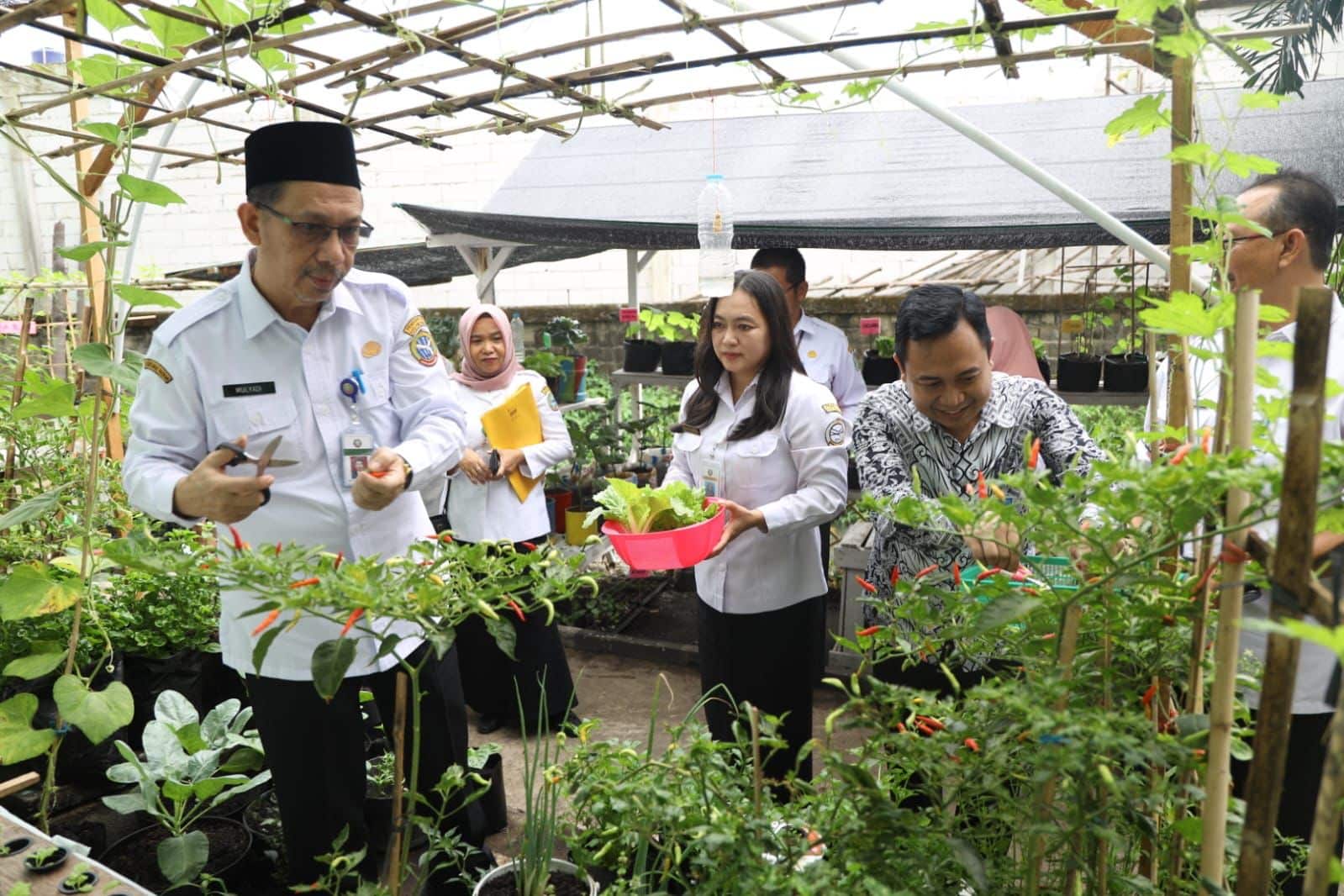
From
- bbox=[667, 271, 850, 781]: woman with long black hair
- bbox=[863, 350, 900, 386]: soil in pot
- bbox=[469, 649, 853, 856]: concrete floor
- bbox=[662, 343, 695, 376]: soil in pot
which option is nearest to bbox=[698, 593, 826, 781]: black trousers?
bbox=[667, 271, 850, 781]: woman with long black hair

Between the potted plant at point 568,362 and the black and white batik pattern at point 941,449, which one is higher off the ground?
the potted plant at point 568,362

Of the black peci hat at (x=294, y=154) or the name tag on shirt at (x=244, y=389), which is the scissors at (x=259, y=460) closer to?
the name tag on shirt at (x=244, y=389)

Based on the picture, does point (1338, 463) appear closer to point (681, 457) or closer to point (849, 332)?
point (681, 457)

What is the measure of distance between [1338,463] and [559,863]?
1244 mm

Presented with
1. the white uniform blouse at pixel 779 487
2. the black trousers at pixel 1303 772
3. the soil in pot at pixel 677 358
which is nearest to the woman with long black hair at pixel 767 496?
the white uniform blouse at pixel 779 487

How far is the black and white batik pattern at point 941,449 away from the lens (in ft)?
6.84

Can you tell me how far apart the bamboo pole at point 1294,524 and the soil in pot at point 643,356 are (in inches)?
187

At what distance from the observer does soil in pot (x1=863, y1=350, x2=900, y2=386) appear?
503 centimetres

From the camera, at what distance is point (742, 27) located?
2.37 m

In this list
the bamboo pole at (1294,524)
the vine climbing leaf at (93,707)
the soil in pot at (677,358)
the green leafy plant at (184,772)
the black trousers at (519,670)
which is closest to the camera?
the bamboo pole at (1294,524)

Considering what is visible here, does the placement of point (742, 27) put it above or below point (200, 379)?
above

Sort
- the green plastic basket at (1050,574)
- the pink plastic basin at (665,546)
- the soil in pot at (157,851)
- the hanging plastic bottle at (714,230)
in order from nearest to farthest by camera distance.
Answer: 1. the green plastic basket at (1050,574)
2. the soil in pot at (157,851)
3. the pink plastic basin at (665,546)
4. the hanging plastic bottle at (714,230)

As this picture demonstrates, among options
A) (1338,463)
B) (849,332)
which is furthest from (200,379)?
(849,332)

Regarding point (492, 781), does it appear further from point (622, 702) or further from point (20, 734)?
point (622, 702)
